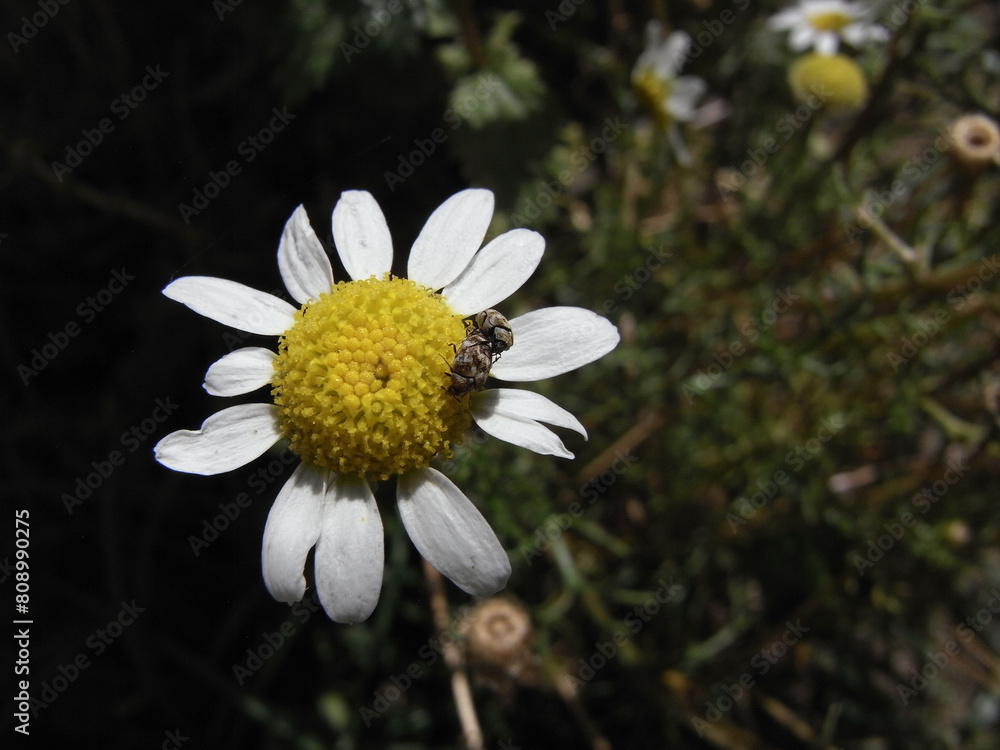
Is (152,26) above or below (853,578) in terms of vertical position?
above

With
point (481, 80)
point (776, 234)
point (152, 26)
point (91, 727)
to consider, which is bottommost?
point (776, 234)

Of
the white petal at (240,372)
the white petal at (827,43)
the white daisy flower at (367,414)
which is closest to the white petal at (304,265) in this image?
Result: the white daisy flower at (367,414)

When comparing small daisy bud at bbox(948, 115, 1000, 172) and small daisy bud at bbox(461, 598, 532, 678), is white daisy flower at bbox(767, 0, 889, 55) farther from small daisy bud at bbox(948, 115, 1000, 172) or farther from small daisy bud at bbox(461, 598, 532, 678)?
small daisy bud at bbox(461, 598, 532, 678)

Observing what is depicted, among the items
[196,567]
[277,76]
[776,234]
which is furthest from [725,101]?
[196,567]

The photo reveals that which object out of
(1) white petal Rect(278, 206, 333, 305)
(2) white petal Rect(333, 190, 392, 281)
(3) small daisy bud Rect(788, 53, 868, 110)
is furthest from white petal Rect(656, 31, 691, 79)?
(1) white petal Rect(278, 206, 333, 305)

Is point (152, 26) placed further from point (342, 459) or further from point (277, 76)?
point (342, 459)

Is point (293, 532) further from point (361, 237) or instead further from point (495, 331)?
point (361, 237)

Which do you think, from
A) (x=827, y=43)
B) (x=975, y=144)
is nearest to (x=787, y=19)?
(x=827, y=43)

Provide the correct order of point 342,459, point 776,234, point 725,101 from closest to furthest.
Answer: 1. point 342,459
2. point 776,234
3. point 725,101
